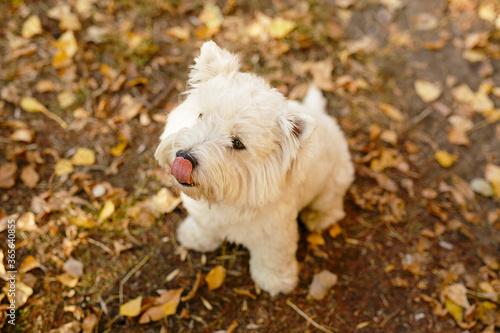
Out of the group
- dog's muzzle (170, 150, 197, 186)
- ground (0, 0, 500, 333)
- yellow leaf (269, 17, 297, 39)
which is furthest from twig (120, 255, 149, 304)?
yellow leaf (269, 17, 297, 39)

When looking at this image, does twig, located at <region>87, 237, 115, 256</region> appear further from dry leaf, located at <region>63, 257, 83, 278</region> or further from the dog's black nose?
the dog's black nose

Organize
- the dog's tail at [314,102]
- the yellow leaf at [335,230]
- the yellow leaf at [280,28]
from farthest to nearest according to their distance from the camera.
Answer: the yellow leaf at [280,28], the yellow leaf at [335,230], the dog's tail at [314,102]

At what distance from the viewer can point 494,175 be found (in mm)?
3832

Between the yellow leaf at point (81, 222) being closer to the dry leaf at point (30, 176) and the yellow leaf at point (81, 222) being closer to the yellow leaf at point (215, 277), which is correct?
the dry leaf at point (30, 176)

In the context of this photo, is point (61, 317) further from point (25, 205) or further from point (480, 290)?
point (480, 290)

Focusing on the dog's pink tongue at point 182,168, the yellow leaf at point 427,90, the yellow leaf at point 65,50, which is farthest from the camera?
the yellow leaf at point 427,90

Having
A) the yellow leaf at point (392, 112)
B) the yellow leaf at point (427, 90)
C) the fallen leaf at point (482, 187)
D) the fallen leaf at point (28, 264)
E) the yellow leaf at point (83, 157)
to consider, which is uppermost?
the yellow leaf at point (427, 90)

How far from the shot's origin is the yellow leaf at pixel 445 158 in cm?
389

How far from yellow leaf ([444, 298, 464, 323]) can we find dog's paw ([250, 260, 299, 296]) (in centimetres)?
138

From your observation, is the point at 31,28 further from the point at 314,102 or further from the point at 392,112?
the point at 392,112

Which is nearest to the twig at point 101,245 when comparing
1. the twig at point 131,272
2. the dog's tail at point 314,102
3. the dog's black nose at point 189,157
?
the twig at point 131,272

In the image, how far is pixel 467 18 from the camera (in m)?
4.77

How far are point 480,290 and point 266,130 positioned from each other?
2.70 meters

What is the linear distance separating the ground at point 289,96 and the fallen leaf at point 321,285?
0.06 meters
